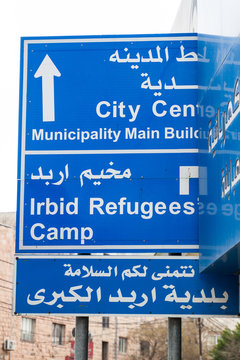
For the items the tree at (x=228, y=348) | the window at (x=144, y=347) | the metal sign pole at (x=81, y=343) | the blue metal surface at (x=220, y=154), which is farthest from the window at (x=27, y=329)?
the blue metal surface at (x=220, y=154)

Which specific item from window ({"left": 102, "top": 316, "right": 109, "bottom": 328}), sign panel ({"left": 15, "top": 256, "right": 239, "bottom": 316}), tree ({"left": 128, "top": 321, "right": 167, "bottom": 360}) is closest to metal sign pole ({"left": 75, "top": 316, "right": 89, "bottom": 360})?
sign panel ({"left": 15, "top": 256, "right": 239, "bottom": 316})

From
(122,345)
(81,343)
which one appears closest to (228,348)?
(122,345)

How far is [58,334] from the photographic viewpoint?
43344 millimetres

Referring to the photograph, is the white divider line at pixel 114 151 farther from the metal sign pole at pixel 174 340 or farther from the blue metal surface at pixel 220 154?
the metal sign pole at pixel 174 340

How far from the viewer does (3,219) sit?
50875mm

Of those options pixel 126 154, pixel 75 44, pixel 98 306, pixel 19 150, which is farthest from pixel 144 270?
pixel 75 44

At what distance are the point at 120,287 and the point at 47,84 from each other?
221cm

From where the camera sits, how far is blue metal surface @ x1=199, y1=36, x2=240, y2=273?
623 centimetres

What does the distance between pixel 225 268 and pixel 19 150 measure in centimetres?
239

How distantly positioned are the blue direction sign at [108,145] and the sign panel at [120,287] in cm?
16

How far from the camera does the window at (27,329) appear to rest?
40094 millimetres

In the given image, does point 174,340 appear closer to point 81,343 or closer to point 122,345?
point 81,343

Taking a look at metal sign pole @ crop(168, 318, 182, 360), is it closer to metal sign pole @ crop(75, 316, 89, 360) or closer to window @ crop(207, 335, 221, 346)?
metal sign pole @ crop(75, 316, 89, 360)

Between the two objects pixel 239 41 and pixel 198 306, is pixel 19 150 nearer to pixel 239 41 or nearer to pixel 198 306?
pixel 198 306
